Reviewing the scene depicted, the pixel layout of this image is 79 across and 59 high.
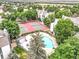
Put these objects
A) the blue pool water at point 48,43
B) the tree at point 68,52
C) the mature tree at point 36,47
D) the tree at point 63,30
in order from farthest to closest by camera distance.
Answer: the blue pool water at point 48,43 < the tree at point 63,30 < the mature tree at point 36,47 < the tree at point 68,52

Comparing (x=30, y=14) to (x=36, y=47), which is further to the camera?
(x=30, y=14)

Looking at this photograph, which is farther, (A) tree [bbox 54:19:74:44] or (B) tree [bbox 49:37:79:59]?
(A) tree [bbox 54:19:74:44]

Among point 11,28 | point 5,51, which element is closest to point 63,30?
point 11,28

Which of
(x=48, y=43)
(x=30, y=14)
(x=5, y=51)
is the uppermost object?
(x=5, y=51)

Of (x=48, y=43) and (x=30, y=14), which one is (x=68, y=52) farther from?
(x=30, y=14)

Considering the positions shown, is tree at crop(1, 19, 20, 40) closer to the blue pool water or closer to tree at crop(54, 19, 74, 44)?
the blue pool water

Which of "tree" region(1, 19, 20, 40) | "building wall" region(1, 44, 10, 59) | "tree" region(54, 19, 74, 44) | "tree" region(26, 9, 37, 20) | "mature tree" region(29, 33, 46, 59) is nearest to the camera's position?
"mature tree" region(29, 33, 46, 59)

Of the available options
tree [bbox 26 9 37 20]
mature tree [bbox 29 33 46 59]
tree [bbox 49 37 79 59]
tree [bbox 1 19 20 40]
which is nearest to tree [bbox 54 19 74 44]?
tree [bbox 1 19 20 40]

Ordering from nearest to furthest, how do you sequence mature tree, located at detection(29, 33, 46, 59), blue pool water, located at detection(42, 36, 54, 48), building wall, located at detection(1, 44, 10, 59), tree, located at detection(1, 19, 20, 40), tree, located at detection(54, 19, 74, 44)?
mature tree, located at detection(29, 33, 46, 59) → building wall, located at detection(1, 44, 10, 59) → tree, located at detection(54, 19, 74, 44) → blue pool water, located at detection(42, 36, 54, 48) → tree, located at detection(1, 19, 20, 40)

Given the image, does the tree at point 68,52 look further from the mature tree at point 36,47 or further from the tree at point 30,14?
the tree at point 30,14

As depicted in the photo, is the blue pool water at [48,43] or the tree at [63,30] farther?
the blue pool water at [48,43]

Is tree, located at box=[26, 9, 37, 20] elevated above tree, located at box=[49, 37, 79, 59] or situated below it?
below

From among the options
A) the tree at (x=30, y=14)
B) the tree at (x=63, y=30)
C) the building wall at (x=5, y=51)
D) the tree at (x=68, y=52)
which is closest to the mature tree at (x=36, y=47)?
the tree at (x=68, y=52)

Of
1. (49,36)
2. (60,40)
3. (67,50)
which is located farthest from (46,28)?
(67,50)
